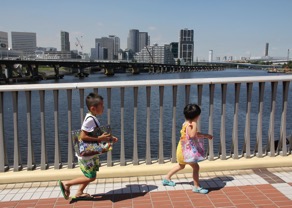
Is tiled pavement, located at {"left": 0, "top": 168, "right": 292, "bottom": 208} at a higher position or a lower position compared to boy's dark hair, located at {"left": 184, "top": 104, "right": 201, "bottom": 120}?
lower

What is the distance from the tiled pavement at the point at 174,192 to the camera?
3.79m

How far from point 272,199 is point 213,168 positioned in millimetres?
1126

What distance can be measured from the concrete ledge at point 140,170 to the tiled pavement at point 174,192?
78mm

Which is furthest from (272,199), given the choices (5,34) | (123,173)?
(5,34)

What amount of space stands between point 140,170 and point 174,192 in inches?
29.3

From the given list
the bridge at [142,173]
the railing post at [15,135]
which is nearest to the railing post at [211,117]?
the bridge at [142,173]

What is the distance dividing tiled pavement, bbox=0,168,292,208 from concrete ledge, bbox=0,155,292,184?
8 centimetres

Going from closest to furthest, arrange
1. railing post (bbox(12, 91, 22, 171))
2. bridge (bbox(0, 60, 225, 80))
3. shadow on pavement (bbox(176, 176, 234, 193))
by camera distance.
A: shadow on pavement (bbox(176, 176, 234, 193)) < railing post (bbox(12, 91, 22, 171)) < bridge (bbox(0, 60, 225, 80))

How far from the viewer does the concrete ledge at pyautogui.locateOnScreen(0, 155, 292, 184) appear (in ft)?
14.7

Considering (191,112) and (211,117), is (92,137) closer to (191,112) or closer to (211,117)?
(191,112)

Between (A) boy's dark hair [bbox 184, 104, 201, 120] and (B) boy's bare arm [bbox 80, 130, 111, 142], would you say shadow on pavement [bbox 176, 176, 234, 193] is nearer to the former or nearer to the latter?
(A) boy's dark hair [bbox 184, 104, 201, 120]

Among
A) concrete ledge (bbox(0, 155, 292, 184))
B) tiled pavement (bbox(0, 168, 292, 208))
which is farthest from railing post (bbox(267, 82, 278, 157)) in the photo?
tiled pavement (bbox(0, 168, 292, 208))

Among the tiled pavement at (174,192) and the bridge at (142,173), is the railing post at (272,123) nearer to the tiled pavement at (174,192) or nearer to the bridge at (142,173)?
the bridge at (142,173)

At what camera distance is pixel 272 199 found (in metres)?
3.82
